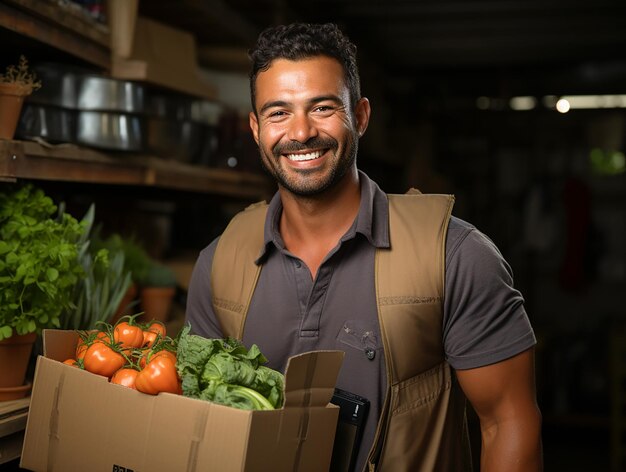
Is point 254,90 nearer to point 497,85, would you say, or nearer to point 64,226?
point 64,226

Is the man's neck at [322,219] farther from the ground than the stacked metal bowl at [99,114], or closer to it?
closer to it

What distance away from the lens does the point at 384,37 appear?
6496 millimetres

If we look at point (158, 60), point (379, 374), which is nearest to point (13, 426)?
point (379, 374)

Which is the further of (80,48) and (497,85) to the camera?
(497,85)

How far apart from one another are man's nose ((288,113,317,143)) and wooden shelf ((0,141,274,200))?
2.38 ft

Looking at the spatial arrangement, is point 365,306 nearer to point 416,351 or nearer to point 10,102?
point 416,351

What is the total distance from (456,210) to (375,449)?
6.09 meters

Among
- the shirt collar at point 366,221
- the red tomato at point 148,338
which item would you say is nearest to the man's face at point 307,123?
the shirt collar at point 366,221

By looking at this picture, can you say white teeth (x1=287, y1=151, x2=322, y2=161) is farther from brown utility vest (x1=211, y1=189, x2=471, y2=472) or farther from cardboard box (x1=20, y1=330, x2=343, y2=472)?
cardboard box (x1=20, y1=330, x2=343, y2=472)

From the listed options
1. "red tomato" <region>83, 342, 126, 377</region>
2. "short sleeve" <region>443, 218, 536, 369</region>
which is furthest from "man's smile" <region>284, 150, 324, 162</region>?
"red tomato" <region>83, 342, 126, 377</region>

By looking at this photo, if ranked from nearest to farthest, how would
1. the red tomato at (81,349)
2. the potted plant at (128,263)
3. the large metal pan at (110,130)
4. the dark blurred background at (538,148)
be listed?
the red tomato at (81,349)
the large metal pan at (110,130)
the potted plant at (128,263)
the dark blurred background at (538,148)

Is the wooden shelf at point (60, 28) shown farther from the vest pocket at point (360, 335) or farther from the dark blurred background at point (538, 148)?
the dark blurred background at point (538, 148)

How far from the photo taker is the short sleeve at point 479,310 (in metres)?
2.07

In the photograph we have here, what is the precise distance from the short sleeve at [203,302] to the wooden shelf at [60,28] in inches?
30.4
